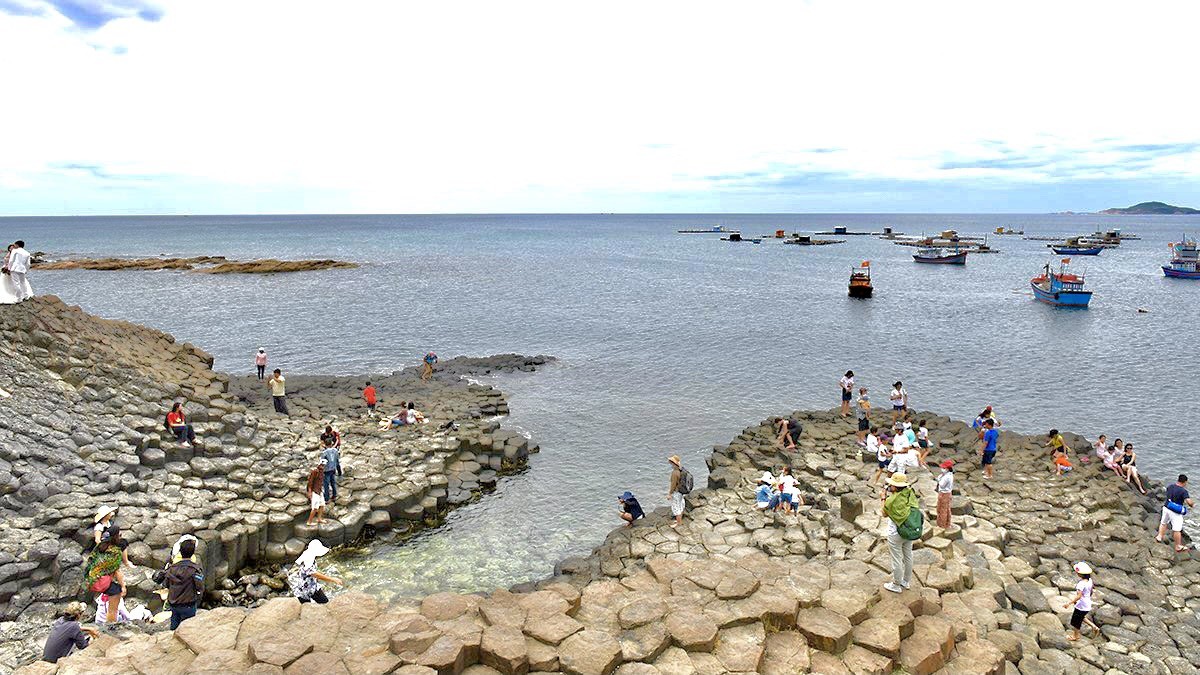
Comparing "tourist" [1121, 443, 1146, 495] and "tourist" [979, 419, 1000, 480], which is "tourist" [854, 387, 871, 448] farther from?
"tourist" [1121, 443, 1146, 495]

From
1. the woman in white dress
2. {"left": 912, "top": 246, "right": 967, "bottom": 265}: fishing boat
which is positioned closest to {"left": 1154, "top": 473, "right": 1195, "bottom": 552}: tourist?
the woman in white dress

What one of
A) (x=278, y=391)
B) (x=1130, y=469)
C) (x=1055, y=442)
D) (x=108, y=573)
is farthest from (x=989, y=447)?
(x=278, y=391)

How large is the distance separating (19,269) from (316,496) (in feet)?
41.6

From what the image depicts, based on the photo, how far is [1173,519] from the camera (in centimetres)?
→ 1862

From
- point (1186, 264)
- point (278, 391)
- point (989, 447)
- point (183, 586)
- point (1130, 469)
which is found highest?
point (1186, 264)

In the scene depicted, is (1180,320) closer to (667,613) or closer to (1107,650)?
(1107,650)

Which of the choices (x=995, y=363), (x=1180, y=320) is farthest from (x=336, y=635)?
(x=1180, y=320)

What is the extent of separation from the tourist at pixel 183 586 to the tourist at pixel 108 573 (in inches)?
80.8

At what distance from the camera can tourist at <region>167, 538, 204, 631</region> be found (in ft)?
40.6

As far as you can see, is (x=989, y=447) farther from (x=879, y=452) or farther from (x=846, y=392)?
(x=846, y=392)

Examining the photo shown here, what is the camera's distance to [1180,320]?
204 feet

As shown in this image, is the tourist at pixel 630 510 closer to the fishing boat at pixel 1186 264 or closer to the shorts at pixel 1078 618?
the shorts at pixel 1078 618

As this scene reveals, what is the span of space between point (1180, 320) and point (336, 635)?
7628cm

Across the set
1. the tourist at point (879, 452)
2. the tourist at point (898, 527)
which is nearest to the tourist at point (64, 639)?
the tourist at point (898, 527)
